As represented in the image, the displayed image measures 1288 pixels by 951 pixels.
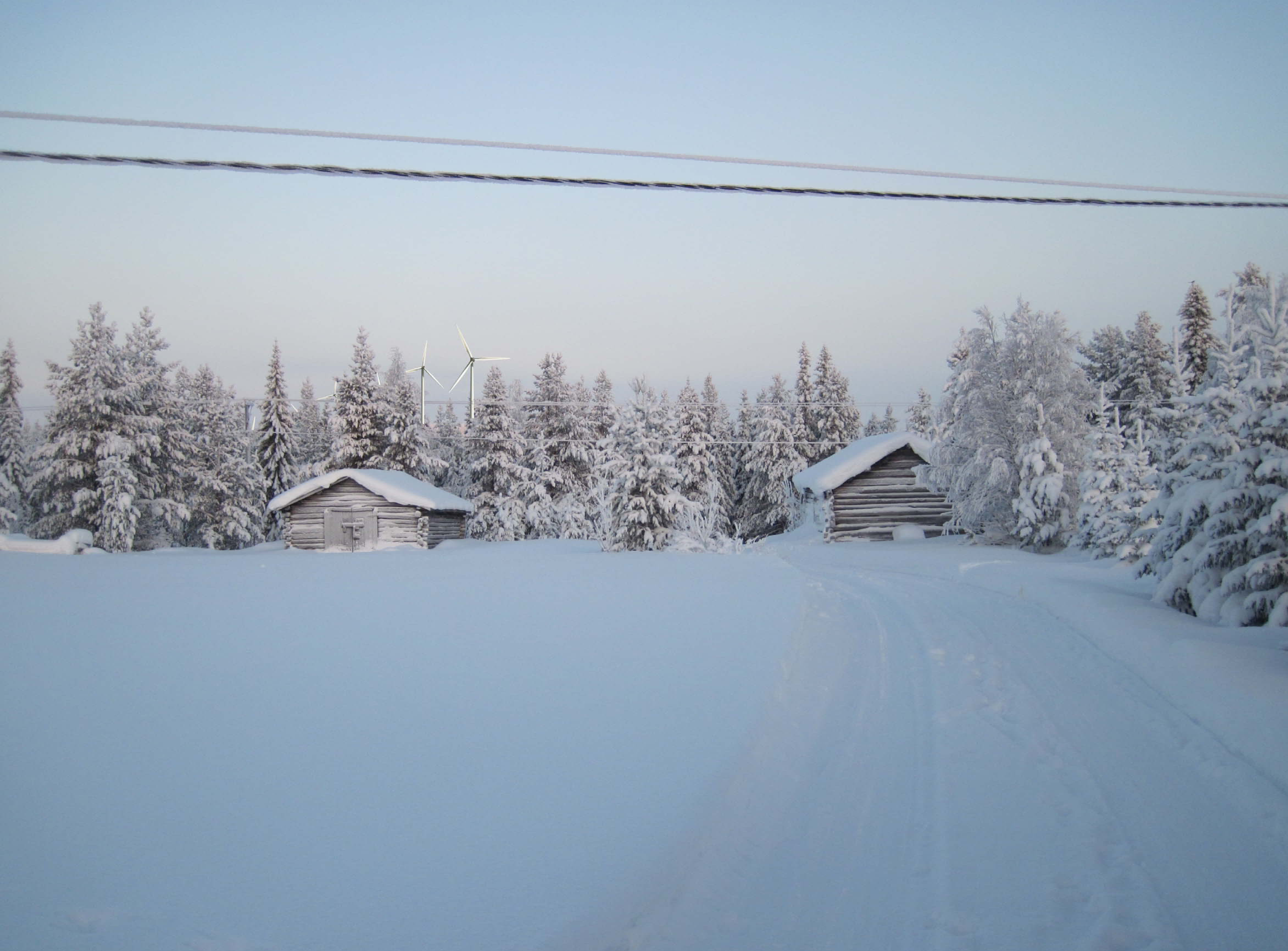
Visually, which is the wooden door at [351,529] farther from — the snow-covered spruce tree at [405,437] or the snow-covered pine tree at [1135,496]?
the snow-covered pine tree at [1135,496]

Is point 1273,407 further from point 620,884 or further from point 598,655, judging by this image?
point 620,884

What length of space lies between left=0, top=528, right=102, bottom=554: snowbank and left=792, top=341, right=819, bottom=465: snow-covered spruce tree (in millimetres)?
44098

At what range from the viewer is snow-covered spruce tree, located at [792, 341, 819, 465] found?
55.3 meters

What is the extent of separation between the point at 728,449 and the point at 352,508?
32783mm

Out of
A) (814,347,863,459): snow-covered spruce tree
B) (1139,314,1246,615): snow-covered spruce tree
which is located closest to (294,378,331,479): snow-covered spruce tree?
(814,347,863,459): snow-covered spruce tree

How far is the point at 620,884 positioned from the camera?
377 centimetres

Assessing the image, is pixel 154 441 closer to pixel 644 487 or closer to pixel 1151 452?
pixel 644 487

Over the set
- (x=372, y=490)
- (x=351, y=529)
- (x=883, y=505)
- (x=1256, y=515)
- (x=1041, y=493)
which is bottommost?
(x=351, y=529)

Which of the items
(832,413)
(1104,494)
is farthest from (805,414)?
(1104,494)

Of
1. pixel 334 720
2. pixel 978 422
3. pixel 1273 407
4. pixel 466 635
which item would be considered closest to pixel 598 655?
pixel 466 635

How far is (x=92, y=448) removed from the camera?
35.1m

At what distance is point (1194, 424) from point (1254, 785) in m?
23.0

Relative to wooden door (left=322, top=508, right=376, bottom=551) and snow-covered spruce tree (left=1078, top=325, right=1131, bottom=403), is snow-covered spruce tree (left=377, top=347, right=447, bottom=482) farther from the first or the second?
snow-covered spruce tree (left=1078, top=325, right=1131, bottom=403)

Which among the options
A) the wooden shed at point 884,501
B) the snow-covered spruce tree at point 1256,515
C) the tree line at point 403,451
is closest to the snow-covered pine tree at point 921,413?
the tree line at point 403,451
